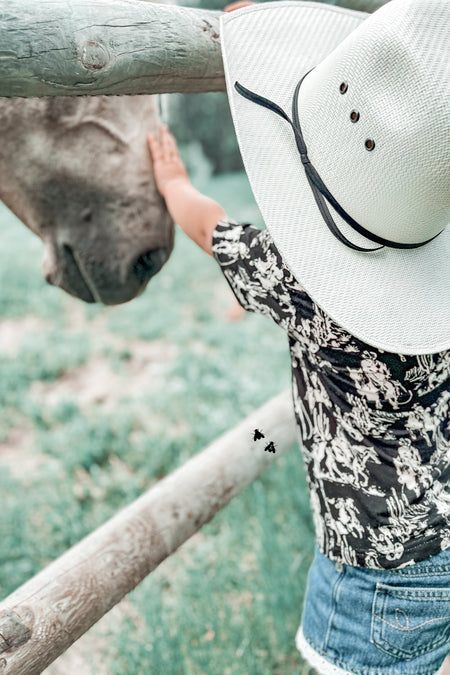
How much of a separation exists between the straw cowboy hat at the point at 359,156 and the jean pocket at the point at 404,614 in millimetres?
456

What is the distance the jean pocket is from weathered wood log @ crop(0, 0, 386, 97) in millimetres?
951

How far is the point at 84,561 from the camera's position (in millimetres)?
1168

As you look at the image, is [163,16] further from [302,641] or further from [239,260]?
[302,641]

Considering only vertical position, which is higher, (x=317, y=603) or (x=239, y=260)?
(x=239, y=260)

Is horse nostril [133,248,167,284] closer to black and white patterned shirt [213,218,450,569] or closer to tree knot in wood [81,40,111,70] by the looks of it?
black and white patterned shirt [213,218,450,569]

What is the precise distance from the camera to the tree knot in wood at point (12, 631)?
37.7 inches

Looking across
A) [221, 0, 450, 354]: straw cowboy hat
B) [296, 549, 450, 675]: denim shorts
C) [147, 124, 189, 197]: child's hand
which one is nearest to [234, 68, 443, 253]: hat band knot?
[221, 0, 450, 354]: straw cowboy hat

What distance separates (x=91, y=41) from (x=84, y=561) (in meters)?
0.91

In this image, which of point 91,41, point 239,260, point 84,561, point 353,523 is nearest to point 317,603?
point 353,523

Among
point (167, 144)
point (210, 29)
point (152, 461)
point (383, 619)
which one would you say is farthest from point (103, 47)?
point (152, 461)

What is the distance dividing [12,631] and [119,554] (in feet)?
0.93

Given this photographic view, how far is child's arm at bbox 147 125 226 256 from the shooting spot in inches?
43.7

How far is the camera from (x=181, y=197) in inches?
45.8

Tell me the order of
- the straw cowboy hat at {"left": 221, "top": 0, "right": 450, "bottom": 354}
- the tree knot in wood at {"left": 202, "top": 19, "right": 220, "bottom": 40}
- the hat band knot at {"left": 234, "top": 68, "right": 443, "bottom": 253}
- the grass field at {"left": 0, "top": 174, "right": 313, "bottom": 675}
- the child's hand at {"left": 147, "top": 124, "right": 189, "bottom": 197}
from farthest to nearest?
the grass field at {"left": 0, "top": 174, "right": 313, "bottom": 675}, the child's hand at {"left": 147, "top": 124, "right": 189, "bottom": 197}, the tree knot in wood at {"left": 202, "top": 19, "right": 220, "bottom": 40}, the hat band knot at {"left": 234, "top": 68, "right": 443, "bottom": 253}, the straw cowboy hat at {"left": 221, "top": 0, "right": 450, "bottom": 354}
